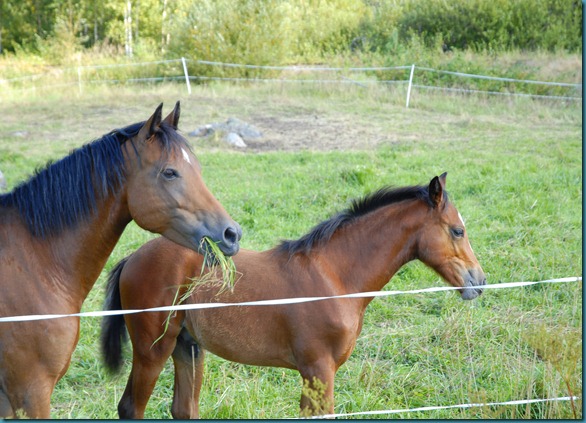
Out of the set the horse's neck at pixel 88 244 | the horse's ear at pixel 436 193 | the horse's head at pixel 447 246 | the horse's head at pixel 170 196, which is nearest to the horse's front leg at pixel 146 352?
the horse's neck at pixel 88 244

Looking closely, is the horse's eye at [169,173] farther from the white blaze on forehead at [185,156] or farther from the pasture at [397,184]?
the pasture at [397,184]

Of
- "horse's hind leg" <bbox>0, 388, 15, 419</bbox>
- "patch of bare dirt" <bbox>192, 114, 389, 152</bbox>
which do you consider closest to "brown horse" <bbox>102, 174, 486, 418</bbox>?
"horse's hind leg" <bbox>0, 388, 15, 419</bbox>

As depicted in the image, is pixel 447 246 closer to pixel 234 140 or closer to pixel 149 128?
pixel 149 128

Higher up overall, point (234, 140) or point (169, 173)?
point (169, 173)

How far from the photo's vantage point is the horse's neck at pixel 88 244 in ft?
10.4

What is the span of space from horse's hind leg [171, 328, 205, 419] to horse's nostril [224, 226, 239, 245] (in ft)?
3.81

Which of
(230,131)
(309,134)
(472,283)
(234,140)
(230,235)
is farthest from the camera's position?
(309,134)

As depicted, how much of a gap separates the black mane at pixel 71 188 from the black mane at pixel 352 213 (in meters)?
1.20

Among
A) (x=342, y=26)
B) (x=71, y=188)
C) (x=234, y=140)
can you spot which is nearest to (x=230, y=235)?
(x=71, y=188)

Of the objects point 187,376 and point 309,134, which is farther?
point 309,134

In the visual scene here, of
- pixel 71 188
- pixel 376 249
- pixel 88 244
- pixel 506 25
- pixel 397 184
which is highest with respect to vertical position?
pixel 506 25

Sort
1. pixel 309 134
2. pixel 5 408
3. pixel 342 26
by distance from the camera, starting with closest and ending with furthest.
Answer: pixel 5 408 → pixel 309 134 → pixel 342 26

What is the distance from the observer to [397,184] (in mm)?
9320

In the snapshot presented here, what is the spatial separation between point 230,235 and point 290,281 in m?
0.89
